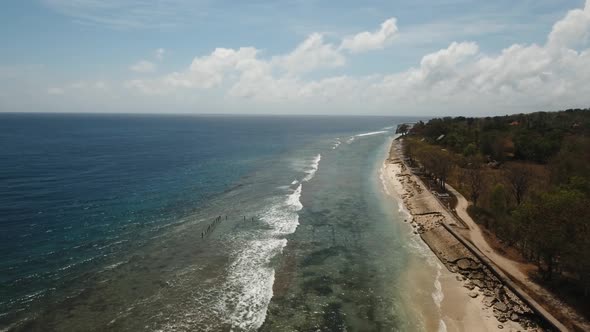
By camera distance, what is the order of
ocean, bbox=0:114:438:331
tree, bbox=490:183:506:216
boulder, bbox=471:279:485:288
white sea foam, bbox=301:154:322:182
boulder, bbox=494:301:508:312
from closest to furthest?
ocean, bbox=0:114:438:331 < boulder, bbox=494:301:508:312 < boulder, bbox=471:279:485:288 < tree, bbox=490:183:506:216 < white sea foam, bbox=301:154:322:182

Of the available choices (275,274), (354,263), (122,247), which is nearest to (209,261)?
(275,274)

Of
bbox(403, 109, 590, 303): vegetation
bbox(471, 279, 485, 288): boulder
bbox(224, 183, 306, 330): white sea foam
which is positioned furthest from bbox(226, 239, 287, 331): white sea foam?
bbox(403, 109, 590, 303): vegetation

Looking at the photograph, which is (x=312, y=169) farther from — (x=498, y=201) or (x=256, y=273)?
(x=256, y=273)

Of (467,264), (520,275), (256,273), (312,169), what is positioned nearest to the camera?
(520,275)

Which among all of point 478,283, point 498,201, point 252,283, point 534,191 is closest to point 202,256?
point 252,283

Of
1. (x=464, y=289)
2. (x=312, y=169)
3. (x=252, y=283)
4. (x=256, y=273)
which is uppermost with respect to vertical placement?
(x=312, y=169)

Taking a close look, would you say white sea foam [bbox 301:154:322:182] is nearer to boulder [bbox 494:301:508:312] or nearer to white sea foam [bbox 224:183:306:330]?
white sea foam [bbox 224:183:306:330]
